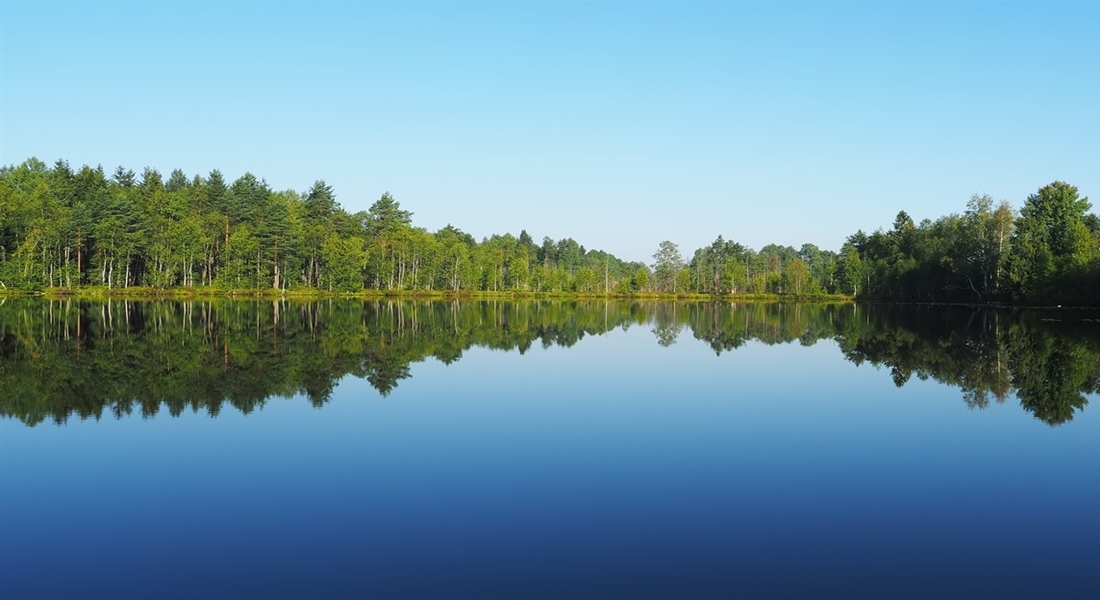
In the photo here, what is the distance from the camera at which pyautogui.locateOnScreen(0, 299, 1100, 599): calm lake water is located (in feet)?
24.5

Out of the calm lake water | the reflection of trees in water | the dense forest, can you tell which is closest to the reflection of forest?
the reflection of trees in water

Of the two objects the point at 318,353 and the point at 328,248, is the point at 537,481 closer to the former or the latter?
the point at 318,353

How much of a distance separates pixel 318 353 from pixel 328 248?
239ft

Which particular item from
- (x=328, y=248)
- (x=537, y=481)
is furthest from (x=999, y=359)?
(x=328, y=248)

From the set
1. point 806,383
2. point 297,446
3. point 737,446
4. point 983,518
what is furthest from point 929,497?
point 806,383

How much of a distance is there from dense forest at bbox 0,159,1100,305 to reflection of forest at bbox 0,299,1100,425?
3126cm

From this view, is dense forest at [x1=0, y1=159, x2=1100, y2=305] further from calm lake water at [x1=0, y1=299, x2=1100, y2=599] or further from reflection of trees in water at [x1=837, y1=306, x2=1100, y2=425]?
calm lake water at [x1=0, y1=299, x2=1100, y2=599]

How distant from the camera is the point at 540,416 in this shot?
1602 cm

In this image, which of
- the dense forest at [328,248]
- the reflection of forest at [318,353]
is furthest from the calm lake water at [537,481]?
the dense forest at [328,248]

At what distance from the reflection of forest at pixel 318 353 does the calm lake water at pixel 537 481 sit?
0.71ft

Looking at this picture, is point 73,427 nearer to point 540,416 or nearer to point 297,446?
point 297,446

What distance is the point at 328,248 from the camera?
9669 centimetres

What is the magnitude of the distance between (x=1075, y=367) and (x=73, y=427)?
27.4 m

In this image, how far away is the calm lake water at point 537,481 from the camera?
24.5 ft
